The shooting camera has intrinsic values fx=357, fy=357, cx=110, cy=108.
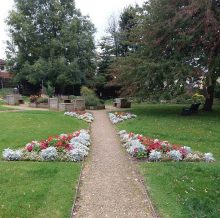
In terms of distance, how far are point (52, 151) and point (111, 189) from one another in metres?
3.19

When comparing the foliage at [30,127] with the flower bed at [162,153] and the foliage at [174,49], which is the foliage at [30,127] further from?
the foliage at [174,49]

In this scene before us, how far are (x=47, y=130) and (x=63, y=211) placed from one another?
942cm

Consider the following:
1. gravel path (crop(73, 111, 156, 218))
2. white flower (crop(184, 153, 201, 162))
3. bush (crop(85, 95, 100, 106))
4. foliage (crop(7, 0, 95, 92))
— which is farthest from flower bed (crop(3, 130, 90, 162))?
foliage (crop(7, 0, 95, 92))

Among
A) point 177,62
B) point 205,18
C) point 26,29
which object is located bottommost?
point 177,62

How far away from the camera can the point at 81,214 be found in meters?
6.85

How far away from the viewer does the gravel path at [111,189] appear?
276 inches

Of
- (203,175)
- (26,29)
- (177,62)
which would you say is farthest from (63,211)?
(26,29)

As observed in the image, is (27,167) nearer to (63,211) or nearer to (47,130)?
(63,211)

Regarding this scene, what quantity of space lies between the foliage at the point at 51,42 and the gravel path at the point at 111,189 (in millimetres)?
28022

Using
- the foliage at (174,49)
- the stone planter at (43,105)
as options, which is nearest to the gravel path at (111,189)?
the foliage at (174,49)

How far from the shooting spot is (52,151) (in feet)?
35.3

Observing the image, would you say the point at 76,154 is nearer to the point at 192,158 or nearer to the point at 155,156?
the point at 155,156

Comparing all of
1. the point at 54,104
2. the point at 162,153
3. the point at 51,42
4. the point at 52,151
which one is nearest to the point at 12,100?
Answer: the point at 54,104

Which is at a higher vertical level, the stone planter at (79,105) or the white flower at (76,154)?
the stone planter at (79,105)
